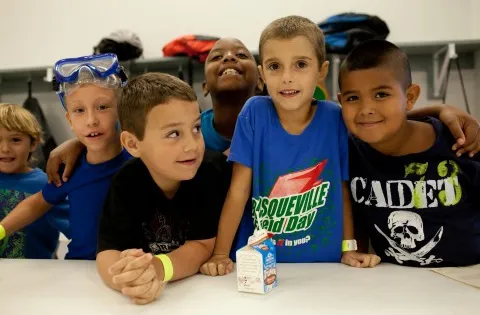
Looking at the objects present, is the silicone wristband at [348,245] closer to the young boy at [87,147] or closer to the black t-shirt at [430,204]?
the black t-shirt at [430,204]

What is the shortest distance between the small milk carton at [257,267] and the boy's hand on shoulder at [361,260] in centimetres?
33

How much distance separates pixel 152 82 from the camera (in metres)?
1.28

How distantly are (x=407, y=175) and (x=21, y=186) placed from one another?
161 centimetres

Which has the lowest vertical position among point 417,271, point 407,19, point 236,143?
point 417,271

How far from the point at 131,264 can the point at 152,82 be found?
1.82 feet

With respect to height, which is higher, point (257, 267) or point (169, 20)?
point (169, 20)

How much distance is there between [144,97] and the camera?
1254 millimetres

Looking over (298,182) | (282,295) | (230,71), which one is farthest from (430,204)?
(230,71)

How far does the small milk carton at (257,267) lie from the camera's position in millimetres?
1053

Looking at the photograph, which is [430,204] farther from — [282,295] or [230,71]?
[230,71]

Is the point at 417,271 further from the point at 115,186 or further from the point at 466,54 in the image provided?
the point at 466,54

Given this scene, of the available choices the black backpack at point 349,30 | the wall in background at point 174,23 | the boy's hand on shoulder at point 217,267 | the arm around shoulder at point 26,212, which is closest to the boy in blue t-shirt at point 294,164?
the boy's hand on shoulder at point 217,267

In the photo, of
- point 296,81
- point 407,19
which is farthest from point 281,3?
point 296,81

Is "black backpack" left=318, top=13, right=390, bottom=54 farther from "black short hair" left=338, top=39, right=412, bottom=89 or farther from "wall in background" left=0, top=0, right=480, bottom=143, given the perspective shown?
"black short hair" left=338, top=39, right=412, bottom=89
